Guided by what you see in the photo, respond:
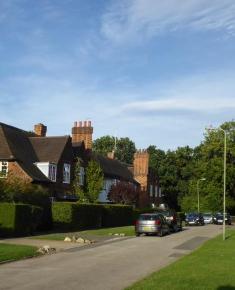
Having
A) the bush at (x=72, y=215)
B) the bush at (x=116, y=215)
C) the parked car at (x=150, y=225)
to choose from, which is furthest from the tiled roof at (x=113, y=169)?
the parked car at (x=150, y=225)

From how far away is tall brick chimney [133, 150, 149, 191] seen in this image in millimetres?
86312

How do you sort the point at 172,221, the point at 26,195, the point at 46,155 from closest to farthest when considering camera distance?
the point at 26,195 → the point at 172,221 → the point at 46,155

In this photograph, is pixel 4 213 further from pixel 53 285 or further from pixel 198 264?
pixel 53 285

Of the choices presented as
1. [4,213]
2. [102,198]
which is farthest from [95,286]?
[102,198]

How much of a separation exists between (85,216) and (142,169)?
4424 cm

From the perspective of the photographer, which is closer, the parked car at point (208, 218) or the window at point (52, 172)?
the window at point (52, 172)

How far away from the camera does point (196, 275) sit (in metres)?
15.0

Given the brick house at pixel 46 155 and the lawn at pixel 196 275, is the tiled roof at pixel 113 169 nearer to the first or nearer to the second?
the brick house at pixel 46 155

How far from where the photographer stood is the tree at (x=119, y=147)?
124613mm

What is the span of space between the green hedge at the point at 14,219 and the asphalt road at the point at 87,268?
6994mm

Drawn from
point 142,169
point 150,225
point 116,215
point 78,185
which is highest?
point 142,169

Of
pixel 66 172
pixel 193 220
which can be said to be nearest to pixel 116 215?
pixel 66 172

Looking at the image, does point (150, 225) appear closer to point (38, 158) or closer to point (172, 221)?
point (172, 221)

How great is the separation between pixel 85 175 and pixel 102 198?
37.8 ft
